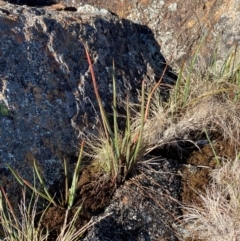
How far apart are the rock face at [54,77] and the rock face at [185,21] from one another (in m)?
0.21

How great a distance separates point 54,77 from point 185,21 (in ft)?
3.19

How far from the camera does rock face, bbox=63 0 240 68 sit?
10.3ft

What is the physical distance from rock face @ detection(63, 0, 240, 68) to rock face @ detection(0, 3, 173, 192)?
0.68ft

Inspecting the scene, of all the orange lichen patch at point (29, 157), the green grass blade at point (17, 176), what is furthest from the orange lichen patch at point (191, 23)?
the green grass blade at point (17, 176)

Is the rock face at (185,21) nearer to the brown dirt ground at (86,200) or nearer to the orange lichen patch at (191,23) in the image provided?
the orange lichen patch at (191,23)

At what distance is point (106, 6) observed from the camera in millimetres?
3252

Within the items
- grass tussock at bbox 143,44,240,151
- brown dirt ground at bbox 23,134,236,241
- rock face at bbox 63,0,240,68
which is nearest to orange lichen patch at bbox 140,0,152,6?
rock face at bbox 63,0,240,68

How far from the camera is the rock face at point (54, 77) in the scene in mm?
2418

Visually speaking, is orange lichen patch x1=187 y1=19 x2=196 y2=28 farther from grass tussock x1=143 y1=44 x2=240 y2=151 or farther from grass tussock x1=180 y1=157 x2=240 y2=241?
A: grass tussock x1=180 y1=157 x2=240 y2=241

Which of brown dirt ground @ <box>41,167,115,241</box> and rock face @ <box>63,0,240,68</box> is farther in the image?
rock face @ <box>63,0,240,68</box>

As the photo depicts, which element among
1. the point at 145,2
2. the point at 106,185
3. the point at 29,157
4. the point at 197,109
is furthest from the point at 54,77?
the point at 145,2

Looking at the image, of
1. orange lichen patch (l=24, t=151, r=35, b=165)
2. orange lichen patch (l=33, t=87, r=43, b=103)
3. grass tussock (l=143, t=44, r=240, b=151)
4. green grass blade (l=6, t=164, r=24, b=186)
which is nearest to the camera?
green grass blade (l=6, t=164, r=24, b=186)

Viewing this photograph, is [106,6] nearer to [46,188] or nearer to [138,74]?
[138,74]

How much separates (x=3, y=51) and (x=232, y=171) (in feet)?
3.85
